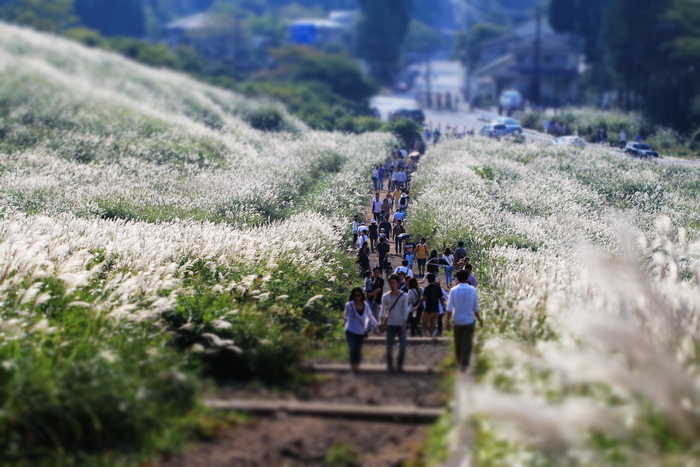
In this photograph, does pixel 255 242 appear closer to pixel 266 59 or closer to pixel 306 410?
pixel 306 410

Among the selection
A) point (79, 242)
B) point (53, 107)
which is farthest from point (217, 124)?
point (79, 242)

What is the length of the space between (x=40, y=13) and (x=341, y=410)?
292 feet

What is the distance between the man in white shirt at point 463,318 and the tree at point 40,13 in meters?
81.1

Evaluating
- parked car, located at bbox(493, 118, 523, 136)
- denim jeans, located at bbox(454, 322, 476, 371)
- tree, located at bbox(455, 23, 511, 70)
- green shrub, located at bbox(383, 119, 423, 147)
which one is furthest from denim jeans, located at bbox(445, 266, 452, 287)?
tree, located at bbox(455, 23, 511, 70)

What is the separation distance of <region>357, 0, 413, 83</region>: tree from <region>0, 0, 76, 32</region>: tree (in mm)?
31146

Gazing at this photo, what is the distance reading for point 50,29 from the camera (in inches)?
3391

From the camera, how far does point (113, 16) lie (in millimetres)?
109625

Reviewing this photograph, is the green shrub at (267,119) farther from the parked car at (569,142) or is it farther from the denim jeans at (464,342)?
the denim jeans at (464,342)

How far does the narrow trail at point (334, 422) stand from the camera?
8.62 meters

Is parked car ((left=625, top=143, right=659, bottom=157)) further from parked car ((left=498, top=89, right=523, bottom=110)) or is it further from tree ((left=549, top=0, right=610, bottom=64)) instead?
tree ((left=549, top=0, right=610, bottom=64))

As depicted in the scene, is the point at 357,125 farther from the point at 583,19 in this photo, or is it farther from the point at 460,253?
the point at 460,253

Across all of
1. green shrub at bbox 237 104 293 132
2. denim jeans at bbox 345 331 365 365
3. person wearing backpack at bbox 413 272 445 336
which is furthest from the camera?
green shrub at bbox 237 104 293 132

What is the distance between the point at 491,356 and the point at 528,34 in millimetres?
118883

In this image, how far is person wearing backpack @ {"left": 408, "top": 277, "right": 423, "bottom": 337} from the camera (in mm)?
14898
